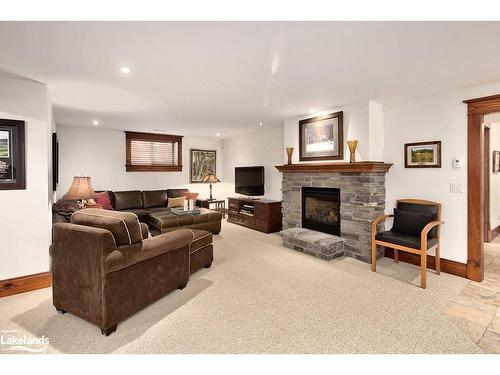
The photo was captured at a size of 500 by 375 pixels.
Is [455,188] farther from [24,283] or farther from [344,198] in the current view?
[24,283]

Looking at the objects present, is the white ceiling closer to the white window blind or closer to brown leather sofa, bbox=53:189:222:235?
brown leather sofa, bbox=53:189:222:235

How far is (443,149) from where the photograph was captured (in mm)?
3553

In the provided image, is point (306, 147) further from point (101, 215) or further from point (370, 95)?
point (101, 215)

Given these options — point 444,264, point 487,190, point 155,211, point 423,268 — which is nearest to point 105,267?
point 423,268

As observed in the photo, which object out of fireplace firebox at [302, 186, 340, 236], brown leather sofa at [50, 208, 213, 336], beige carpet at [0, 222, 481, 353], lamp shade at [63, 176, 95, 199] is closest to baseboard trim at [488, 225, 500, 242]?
beige carpet at [0, 222, 481, 353]

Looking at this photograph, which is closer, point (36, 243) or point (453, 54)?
point (453, 54)

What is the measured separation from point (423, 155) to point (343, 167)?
1.09 meters

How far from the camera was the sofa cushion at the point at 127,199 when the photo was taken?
239 inches

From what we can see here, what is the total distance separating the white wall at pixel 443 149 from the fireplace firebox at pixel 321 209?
3.00ft

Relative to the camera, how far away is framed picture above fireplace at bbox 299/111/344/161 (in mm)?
4434

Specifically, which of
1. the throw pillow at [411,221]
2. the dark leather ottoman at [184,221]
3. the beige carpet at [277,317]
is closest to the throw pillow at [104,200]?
the dark leather ottoman at [184,221]

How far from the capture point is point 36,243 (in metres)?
3.12
